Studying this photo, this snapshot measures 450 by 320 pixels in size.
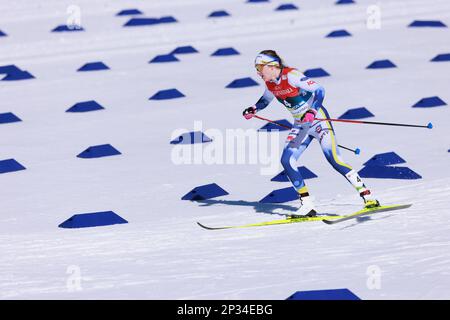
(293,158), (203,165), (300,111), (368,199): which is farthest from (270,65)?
(203,165)

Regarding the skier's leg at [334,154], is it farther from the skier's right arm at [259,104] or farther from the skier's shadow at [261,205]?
the skier's shadow at [261,205]

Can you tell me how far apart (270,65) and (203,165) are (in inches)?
69.4

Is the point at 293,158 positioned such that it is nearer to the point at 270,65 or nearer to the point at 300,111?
the point at 300,111

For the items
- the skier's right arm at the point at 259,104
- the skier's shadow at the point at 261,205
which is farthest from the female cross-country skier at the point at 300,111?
the skier's shadow at the point at 261,205

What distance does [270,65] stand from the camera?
645cm

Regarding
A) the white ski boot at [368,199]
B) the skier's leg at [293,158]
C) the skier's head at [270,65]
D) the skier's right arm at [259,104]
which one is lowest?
the white ski boot at [368,199]

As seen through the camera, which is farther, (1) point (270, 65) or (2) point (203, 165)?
(2) point (203, 165)

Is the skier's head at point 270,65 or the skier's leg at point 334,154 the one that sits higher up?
the skier's head at point 270,65

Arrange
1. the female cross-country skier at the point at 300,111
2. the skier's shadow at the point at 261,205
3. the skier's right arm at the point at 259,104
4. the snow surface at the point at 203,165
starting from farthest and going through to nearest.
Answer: the skier's shadow at the point at 261,205 < the skier's right arm at the point at 259,104 < the female cross-country skier at the point at 300,111 < the snow surface at the point at 203,165

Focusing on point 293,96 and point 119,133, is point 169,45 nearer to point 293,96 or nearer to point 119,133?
point 119,133

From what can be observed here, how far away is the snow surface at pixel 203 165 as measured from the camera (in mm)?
5715

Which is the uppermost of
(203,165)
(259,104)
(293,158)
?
(259,104)

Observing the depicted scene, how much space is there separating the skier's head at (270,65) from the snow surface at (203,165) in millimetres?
836

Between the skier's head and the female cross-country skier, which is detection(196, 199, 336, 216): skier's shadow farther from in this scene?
the skier's head
